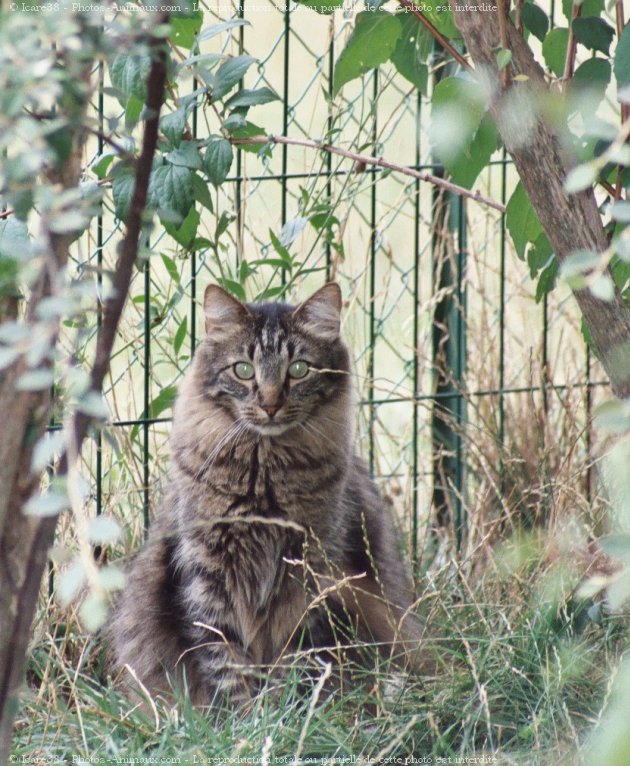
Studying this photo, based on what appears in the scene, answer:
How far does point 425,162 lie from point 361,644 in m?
1.99

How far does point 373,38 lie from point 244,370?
84 cm

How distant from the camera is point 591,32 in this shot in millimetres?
1809

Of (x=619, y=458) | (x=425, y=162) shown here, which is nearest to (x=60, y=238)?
(x=619, y=458)

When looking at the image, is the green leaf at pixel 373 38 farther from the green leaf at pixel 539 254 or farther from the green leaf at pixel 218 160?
the green leaf at pixel 539 254

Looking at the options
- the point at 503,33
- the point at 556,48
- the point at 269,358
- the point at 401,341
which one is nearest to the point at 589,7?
the point at 556,48

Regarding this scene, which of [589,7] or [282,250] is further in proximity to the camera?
[282,250]

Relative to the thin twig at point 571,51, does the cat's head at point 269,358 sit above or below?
below

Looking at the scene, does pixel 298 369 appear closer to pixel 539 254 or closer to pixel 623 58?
pixel 539 254

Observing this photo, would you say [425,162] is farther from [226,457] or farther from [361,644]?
[361,644]

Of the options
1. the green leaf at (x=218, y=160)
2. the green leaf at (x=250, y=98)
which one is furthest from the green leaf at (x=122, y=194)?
the green leaf at (x=250, y=98)

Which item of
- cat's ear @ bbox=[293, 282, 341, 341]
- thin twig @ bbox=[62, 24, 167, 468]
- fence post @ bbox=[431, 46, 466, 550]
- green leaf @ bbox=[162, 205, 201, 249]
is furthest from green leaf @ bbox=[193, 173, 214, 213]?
fence post @ bbox=[431, 46, 466, 550]

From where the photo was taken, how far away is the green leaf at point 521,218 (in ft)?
6.89

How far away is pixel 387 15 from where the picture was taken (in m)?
2.04

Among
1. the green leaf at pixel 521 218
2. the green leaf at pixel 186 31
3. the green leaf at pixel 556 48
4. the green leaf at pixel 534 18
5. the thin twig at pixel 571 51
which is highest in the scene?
the green leaf at pixel 186 31
